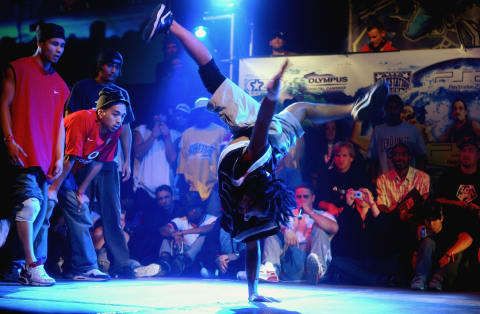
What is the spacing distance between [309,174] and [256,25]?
2.03 m

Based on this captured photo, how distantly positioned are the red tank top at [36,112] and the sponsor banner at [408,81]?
7.86ft

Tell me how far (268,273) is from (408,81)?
2.47 metres

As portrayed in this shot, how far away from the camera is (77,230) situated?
462cm

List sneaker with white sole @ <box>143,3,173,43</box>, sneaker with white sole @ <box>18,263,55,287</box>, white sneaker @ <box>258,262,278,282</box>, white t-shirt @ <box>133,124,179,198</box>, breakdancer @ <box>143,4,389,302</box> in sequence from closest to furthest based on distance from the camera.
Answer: breakdancer @ <box>143,4,389,302</box>, sneaker with white sole @ <box>143,3,173,43</box>, sneaker with white sole @ <box>18,263,55,287</box>, white sneaker @ <box>258,262,278,282</box>, white t-shirt @ <box>133,124,179,198</box>

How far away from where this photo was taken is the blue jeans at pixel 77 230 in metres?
4.59

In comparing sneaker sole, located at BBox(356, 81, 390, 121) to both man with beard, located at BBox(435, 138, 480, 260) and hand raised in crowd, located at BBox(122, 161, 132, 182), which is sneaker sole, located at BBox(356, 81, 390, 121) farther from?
hand raised in crowd, located at BBox(122, 161, 132, 182)

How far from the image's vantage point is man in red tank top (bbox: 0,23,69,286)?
12.5 ft

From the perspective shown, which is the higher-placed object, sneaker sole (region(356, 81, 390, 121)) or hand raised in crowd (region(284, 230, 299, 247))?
sneaker sole (region(356, 81, 390, 121))

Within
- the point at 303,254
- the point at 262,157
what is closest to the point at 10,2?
the point at 303,254

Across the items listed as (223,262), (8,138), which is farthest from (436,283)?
(8,138)

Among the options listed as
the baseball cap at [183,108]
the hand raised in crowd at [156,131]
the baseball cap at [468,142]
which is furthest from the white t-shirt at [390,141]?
the hand raised in crowd at [156,131]

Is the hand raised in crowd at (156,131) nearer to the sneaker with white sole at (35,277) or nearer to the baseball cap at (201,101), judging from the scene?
the baseball cap at (201,101)

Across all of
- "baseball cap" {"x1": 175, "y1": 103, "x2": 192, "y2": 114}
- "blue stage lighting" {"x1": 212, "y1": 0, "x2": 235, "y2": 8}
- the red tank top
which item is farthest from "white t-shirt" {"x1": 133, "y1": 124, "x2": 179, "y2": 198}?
the red tank top

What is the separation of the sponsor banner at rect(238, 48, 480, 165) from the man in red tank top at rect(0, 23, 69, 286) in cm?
241
